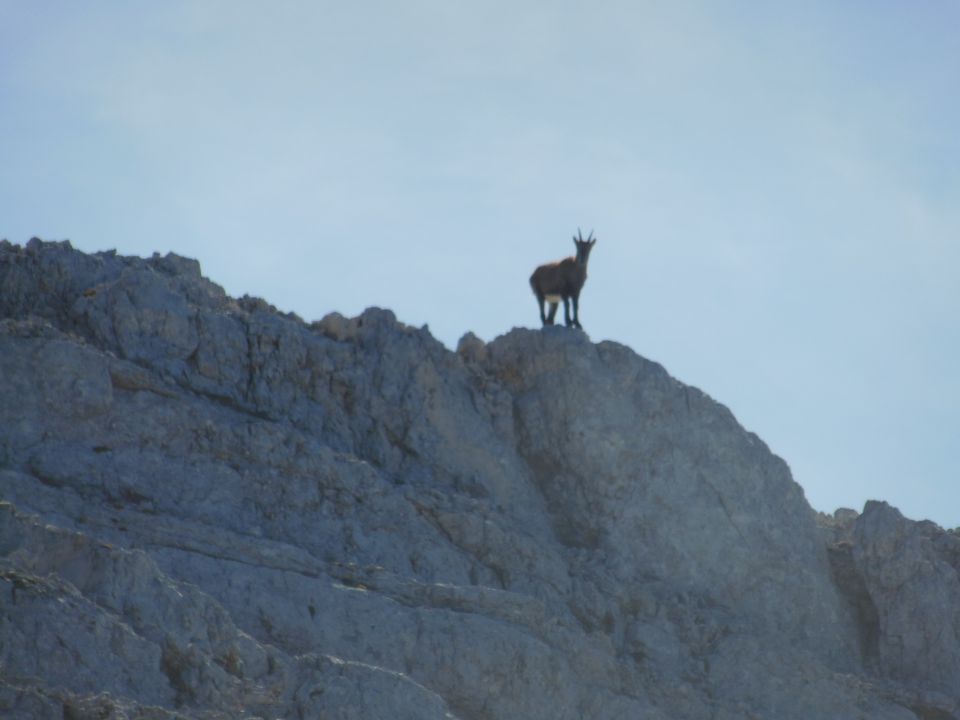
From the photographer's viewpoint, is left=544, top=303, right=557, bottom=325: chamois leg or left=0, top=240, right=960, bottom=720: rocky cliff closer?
left=0, top=240, right=960, bottom=720: rocky cliff

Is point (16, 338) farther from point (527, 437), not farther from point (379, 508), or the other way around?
point (527, 437)

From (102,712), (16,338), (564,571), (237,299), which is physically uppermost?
(237,299)

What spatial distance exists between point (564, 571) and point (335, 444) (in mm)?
3686

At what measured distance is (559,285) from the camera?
96.4 ft

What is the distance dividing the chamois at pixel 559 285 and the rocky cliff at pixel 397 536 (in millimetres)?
2154

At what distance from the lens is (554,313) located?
97.6ft

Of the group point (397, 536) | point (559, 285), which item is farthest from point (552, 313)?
point (397, 536)

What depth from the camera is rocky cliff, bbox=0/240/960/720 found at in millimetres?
17812

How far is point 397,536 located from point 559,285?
26.0 feet

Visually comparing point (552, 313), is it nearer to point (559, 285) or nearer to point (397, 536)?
point (559, 285)

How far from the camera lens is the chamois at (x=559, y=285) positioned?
29328 millimetres

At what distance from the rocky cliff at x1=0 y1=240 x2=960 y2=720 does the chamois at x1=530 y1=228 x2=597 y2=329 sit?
2154 mm

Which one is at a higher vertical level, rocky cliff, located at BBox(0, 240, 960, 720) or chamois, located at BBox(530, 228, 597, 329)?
chamois, located at BBox(530, 228, 597, 329)

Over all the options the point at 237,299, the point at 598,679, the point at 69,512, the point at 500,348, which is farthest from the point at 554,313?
the point at 69,512
